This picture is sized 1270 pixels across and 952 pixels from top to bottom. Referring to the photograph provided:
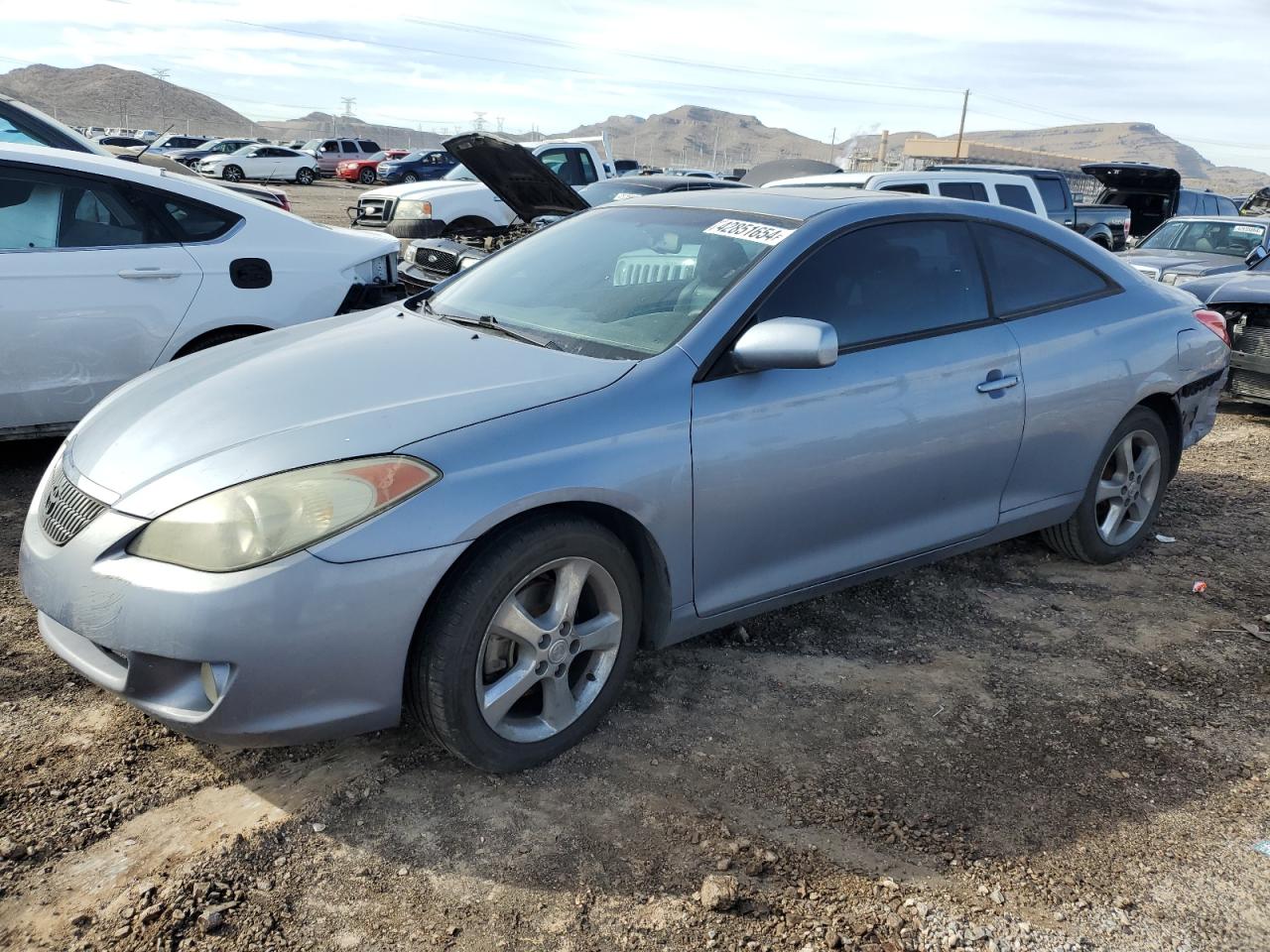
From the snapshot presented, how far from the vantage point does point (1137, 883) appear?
2.54 metres

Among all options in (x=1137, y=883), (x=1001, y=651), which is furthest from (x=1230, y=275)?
(x=1137, y=883)

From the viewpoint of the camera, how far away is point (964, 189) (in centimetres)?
1054

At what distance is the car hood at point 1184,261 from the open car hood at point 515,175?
542 centimetres

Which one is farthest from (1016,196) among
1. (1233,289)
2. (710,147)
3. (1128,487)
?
(710,147)

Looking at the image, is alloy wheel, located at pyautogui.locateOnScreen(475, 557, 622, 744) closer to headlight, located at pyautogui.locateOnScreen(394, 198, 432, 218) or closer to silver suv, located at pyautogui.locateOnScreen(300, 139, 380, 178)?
headlight, located at pyautogui.locateOnScreen(394, 198, 432, 218)

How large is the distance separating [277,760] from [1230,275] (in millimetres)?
8393

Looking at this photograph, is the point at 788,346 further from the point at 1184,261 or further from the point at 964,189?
the point at 1184,261

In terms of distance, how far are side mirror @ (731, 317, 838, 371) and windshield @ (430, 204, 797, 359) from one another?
220mm

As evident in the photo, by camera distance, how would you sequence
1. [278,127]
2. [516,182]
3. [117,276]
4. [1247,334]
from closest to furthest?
[117,276]
[1247,334]
[516,182]
[278,127]

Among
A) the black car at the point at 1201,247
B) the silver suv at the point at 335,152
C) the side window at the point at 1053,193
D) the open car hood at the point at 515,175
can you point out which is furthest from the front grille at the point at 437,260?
the silver suv at the point at 335,152

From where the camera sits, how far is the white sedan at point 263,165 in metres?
35.8

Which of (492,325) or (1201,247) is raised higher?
(492,325)

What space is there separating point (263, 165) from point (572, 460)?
38670 mm

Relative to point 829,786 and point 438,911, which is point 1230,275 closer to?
point 829,786
